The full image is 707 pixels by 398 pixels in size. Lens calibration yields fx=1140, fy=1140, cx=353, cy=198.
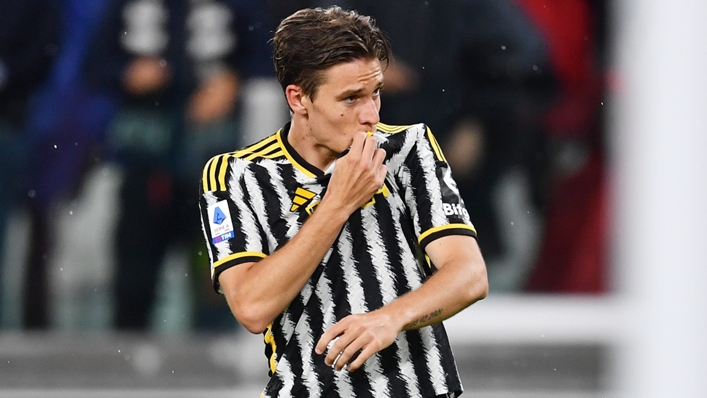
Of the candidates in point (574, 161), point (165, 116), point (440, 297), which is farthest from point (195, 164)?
point (440, 297)

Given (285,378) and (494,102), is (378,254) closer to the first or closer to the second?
(285,378)

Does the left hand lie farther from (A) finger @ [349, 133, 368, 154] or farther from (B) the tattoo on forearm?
(A) finger @ [349, 133, 368, 154]

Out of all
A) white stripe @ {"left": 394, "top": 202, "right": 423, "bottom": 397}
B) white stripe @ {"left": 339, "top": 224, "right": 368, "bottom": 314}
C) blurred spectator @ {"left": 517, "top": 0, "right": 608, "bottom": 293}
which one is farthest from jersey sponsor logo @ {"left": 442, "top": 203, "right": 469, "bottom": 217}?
blurred spectator @ {"left": 517, "top": 0, "right": 608, "bottom": 293}

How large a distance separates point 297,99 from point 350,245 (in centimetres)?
36

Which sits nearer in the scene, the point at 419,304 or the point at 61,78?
the point at 419,304

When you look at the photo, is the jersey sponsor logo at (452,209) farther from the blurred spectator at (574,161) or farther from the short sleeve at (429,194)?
the blurred spectator at (574,161)

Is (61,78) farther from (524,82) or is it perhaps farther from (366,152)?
(366,152)

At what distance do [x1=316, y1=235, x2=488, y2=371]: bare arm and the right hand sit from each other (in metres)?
0.19

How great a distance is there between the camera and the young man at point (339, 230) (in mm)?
2400

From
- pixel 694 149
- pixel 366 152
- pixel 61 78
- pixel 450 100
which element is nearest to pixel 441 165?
pixel 366 152

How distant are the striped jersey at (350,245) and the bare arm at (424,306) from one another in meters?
0.05

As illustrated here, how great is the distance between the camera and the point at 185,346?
592 centimetres

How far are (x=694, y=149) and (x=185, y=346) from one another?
3.83 metres

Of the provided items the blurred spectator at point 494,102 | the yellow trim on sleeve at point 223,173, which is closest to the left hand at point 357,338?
the yellow trim on sleeve at point 223,173
